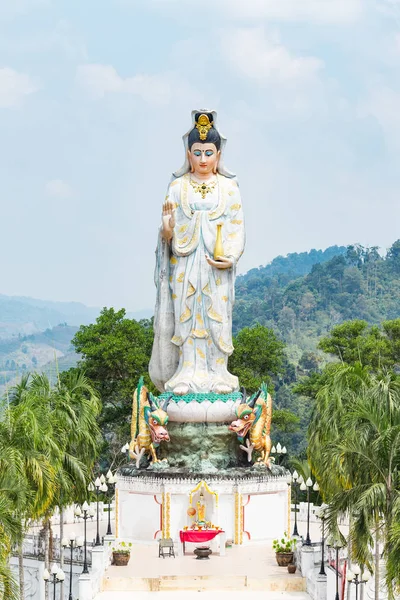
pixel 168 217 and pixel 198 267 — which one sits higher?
pixel 168 217

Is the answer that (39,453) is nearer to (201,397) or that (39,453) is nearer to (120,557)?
(120,557)

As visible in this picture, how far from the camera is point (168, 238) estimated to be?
3066 centimetres

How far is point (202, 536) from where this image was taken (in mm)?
26359

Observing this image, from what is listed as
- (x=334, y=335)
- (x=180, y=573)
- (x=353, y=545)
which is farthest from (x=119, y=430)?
(x=353, y=545)

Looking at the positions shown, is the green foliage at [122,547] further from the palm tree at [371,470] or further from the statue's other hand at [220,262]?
the statue's other hand at [220,262]

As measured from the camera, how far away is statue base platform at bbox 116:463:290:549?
92.0 ft

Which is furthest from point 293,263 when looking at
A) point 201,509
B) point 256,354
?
point 201,509

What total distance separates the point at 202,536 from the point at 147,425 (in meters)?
3.91

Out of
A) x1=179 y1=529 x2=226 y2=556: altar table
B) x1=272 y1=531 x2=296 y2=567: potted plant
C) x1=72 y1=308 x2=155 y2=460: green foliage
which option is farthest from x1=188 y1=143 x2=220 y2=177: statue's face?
x1=72 y1=308 x2=155 y2=460: green foliage

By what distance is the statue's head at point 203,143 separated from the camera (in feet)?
102

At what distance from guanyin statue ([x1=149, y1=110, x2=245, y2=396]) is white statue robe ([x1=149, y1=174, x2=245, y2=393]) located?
0.03 metres

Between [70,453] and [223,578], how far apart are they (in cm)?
503

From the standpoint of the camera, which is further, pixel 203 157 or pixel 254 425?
pixel 203 157

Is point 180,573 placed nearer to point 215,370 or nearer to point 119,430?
point 215,370
